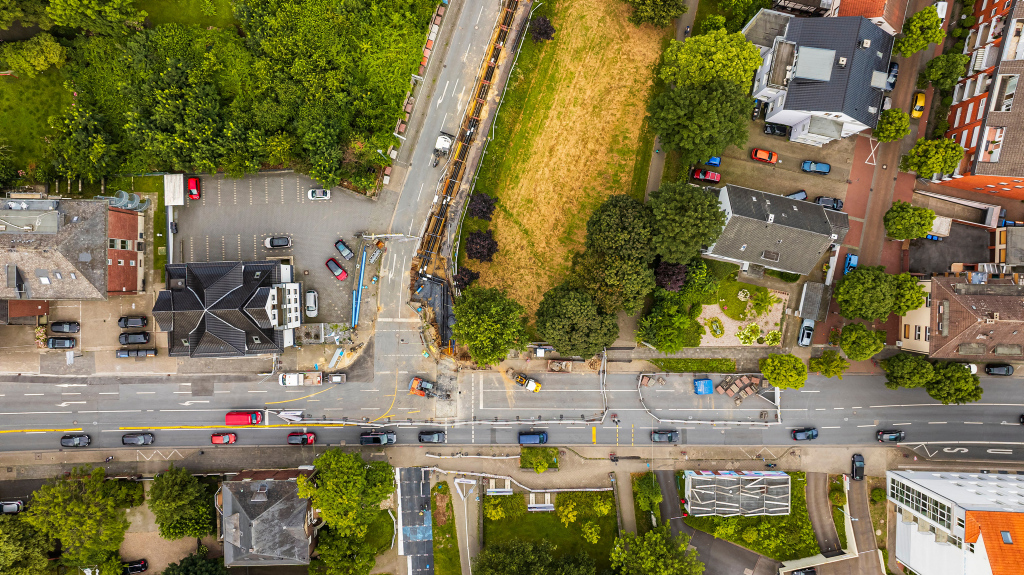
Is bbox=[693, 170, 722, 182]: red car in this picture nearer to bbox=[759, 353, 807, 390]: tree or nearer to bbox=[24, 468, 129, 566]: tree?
Result: bbox=[759, 353, 807, 390]: tree

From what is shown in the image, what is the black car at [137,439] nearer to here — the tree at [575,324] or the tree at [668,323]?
the tree at [575,324]

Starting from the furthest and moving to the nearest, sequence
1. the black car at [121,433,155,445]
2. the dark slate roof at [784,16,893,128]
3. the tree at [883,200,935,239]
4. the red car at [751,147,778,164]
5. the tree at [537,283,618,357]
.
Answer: the black car at [121,433,155,445] < the red car at [751,147,778,164] < the tree at [883,200,935,239] < the tree at [537,283,618,357] < the dark slate roof at [784,16,893,128]

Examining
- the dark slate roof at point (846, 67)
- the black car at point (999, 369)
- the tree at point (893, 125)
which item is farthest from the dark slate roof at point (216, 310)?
the black car at point (999, 369)

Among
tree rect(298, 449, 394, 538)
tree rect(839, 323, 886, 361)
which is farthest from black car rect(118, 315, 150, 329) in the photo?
tree rect(839, 323, 886, 361)

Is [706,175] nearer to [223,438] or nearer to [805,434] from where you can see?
[805,434]

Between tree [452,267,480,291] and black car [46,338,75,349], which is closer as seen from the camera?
tree [452,267,480,291]

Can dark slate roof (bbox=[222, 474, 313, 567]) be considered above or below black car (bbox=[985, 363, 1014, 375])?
below

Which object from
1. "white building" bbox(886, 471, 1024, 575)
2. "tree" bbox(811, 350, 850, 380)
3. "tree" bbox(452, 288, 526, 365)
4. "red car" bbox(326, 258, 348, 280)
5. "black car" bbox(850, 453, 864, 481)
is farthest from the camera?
"red car" bbox(326, 258, 348, 280)

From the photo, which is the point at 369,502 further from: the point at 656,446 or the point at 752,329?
the point at 752,329
